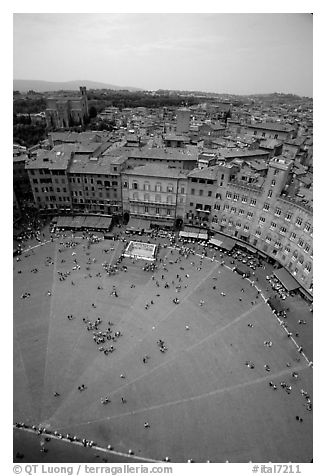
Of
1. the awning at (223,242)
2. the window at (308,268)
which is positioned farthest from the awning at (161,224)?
the window at (308,268)

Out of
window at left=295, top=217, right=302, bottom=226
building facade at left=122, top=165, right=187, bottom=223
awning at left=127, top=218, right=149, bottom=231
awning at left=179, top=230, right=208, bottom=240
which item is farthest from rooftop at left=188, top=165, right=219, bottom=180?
window at left=295, top=217, right=302, bottom=226

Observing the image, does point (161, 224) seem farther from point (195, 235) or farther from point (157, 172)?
point (157, 172)

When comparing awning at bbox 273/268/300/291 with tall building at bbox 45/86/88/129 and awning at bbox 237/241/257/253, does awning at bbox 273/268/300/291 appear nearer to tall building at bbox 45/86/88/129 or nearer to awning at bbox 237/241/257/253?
awning at bbox 237/241/257/253

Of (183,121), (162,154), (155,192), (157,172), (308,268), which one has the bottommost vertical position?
(308,268)

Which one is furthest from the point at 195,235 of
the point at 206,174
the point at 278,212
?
the point at 278,212

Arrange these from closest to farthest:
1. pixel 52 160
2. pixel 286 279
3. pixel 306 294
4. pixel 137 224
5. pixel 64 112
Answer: pixel 306 294
pixel 286 279
pixel 137 224
pixel 52 160
pixel 64 112

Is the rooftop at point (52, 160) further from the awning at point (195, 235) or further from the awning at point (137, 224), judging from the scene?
the awning at point (195, 235)
